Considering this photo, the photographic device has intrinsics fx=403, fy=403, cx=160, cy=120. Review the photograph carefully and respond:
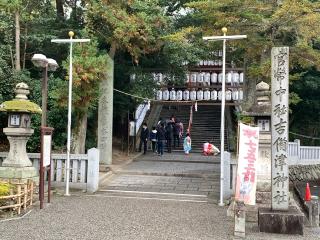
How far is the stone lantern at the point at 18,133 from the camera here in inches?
409

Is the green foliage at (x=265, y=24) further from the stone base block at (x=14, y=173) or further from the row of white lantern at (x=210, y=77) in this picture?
the stone base block at (x=14, y=173)

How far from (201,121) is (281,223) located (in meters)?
18.7

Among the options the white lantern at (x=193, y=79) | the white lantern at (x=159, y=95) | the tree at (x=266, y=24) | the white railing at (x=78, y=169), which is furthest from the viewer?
the white lantern at (x=193, y=79)

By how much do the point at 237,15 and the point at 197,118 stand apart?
562 inches

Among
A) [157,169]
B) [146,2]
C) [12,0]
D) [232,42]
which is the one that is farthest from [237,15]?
[12,0]

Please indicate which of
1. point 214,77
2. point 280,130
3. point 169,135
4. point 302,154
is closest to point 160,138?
point 169,135

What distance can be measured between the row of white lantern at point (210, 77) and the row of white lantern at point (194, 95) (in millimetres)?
585

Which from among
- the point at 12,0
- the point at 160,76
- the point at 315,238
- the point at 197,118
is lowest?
the point at 315,238

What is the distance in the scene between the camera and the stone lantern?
10.4 m

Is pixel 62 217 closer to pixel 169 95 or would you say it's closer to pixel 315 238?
pixel 315 238

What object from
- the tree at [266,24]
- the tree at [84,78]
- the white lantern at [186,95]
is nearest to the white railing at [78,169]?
the tree at [84,78]

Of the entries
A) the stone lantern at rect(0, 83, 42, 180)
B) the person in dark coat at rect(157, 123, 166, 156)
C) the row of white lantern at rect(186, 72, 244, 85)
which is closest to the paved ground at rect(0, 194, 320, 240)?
the stone lantern at rect(0, 83, 42, 180)

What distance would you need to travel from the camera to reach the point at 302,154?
750 inches

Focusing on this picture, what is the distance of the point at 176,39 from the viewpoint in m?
13.4
